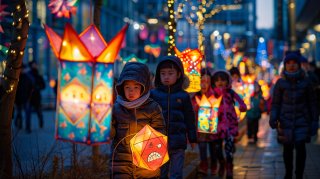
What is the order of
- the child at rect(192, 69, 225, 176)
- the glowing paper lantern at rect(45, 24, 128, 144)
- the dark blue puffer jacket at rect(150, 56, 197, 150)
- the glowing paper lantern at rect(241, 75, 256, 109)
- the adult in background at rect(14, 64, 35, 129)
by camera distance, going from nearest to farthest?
1. the glowing paper lantern at rect(45, 24, 128, 144)
2. the dark blue puffer jacket at rect(150, 56, 197, 150)
3. the child at rect(192, 69, 225, 176)
4. the glowing paper lantern at rect(241, 75, 256, 109)
5. the adult in background at rect(14, 64, 35, 129)

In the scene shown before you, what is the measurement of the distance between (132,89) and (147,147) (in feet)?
1.81

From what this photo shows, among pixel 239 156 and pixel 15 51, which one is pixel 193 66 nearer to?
pixel 239 156

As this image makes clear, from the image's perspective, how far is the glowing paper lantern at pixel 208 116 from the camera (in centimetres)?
1006

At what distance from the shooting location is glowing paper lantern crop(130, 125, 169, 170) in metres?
6.11

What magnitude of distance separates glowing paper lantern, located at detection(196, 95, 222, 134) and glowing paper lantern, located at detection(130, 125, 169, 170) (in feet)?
12.5

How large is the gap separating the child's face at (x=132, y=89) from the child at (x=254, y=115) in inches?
419

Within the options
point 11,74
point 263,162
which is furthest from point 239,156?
point 11,74

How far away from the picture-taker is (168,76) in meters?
8.09

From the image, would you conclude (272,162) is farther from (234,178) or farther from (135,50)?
(135,50)

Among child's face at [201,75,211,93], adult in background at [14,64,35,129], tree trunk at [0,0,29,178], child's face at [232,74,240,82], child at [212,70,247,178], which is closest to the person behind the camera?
tree trunk at [0,0,29,178]

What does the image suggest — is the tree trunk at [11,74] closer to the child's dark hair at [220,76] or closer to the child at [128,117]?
the child at [128,117]

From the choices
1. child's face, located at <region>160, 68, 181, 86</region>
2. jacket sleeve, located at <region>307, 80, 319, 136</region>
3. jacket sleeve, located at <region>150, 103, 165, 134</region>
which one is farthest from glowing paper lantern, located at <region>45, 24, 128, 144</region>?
jacket sleeve, located at <region>307, 80, 319, 136</region>

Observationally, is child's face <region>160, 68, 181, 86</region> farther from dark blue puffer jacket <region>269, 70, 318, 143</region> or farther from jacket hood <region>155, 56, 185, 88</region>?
dark blue puffer jacket <region>269, 70, 318, 143</region>

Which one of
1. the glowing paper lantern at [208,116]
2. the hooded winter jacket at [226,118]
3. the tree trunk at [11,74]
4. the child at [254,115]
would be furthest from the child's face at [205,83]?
the child at [254,115]
